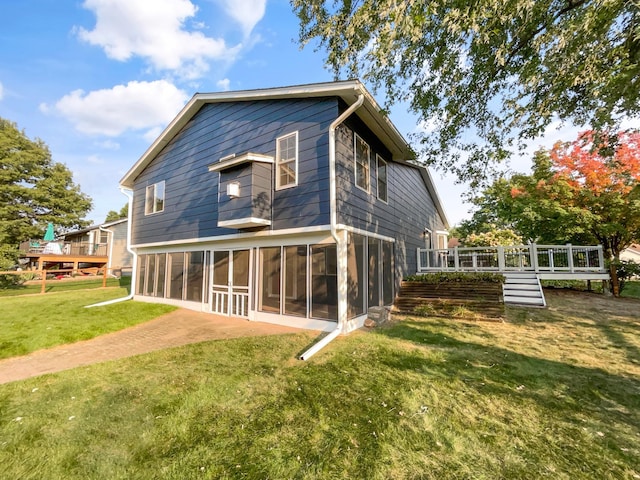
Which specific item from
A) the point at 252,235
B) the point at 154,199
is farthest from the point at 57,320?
the point at 252,235

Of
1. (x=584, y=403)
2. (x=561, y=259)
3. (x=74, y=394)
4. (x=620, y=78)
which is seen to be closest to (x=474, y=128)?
(x=620, y=78)

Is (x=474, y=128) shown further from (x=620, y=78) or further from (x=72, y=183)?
(x=72, y=183)

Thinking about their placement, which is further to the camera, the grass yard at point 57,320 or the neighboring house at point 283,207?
the neighboring house at point 283,207

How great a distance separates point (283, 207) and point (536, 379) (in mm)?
5669

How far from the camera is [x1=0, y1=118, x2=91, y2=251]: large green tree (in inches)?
898

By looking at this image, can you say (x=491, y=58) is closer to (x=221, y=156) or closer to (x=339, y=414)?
(x=339, y=414)

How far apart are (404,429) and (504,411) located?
1224 mm

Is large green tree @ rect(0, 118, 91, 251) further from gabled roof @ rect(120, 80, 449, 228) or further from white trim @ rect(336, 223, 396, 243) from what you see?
white trim @ rect(336, 223, 396, 243)

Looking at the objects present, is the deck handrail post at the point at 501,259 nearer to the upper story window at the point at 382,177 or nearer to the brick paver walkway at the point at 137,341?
the upper story window at the point at 382,177

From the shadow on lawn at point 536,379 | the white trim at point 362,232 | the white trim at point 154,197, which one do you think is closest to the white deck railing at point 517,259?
the white trim at point 362,232

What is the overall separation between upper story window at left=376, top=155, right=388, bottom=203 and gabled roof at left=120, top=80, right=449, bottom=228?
57 cm

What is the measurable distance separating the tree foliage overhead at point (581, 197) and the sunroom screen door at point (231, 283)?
522 inches

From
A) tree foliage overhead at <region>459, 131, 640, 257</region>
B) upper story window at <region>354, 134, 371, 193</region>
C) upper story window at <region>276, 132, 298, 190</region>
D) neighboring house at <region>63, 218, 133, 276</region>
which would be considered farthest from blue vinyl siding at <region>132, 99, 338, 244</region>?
neighboring house at <region>63, 218, 133, 276</region>

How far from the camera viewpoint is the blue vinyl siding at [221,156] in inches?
251
